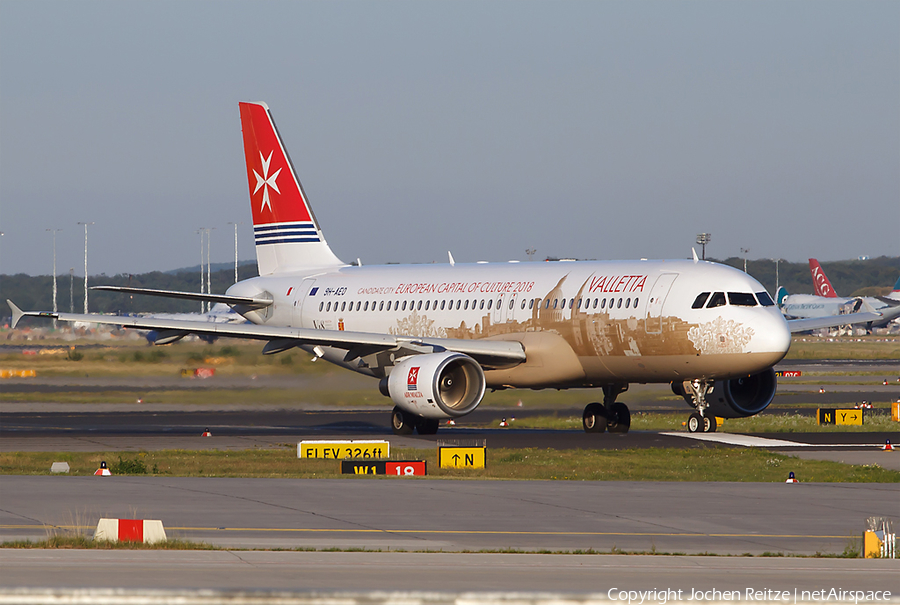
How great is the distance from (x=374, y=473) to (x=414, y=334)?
14.9 metres

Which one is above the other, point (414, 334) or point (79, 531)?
point (414, 334)

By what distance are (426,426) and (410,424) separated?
1.59 ft

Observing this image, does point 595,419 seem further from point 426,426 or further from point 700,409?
point 426,426

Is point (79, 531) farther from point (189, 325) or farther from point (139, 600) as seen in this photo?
point (189, 325)

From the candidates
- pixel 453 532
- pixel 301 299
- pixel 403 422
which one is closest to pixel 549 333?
pixel 403 422

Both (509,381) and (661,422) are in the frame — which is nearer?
(509,381)

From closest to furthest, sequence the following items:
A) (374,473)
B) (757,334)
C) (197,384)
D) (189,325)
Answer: (374,473) → (757,334) → (189,325) → (197,384)

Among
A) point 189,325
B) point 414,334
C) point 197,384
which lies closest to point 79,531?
point 189,325

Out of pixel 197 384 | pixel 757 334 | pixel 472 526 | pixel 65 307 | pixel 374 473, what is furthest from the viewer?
pixel 65 307

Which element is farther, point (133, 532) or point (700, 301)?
point (700, 301)

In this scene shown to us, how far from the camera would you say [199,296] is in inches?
1582

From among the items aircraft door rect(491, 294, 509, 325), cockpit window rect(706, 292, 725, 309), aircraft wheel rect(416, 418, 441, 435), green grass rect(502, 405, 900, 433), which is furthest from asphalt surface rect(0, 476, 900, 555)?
green grass rect(502, 405, 900, 433)

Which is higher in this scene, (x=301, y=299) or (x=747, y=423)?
(x=301, y=299)

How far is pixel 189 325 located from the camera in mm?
35438
